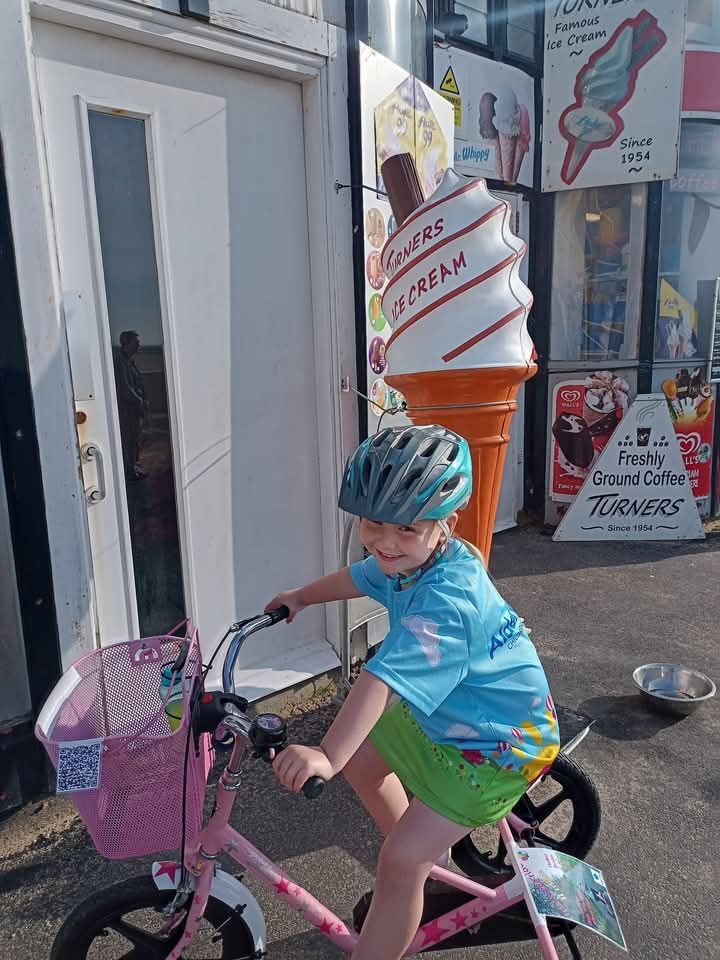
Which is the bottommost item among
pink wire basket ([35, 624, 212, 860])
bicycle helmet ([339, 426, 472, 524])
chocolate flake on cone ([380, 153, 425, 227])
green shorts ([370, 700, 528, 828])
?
green shorts ([370, 700, 528, 828])

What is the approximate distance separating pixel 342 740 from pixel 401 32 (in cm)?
337

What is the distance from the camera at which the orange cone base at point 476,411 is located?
7.84ft

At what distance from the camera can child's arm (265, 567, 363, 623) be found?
1.96 metres

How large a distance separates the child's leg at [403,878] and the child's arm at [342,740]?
400mm

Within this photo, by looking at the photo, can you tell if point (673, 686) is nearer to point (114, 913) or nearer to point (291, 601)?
point (291, 601)

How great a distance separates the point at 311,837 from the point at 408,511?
1.69m

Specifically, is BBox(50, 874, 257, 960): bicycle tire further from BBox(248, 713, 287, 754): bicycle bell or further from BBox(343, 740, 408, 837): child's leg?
BBox(248, 713, 287, 754): bicycle bell

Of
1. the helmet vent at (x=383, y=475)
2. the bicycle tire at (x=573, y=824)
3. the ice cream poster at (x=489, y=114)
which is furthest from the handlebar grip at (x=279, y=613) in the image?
the ice cream poster at (x=489, y=114)

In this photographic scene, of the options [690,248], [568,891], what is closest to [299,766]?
[568,891]

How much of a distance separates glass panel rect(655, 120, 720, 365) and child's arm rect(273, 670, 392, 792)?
5560mm

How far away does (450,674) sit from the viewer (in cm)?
155

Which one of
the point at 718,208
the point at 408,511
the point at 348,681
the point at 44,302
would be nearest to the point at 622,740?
the point at 348,681

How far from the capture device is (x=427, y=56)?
3.72 meters

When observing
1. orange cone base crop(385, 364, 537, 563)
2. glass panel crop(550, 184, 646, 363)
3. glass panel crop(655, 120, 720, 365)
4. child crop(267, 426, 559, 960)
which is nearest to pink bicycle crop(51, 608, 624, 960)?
child crop(267, 426, 559, 960)
